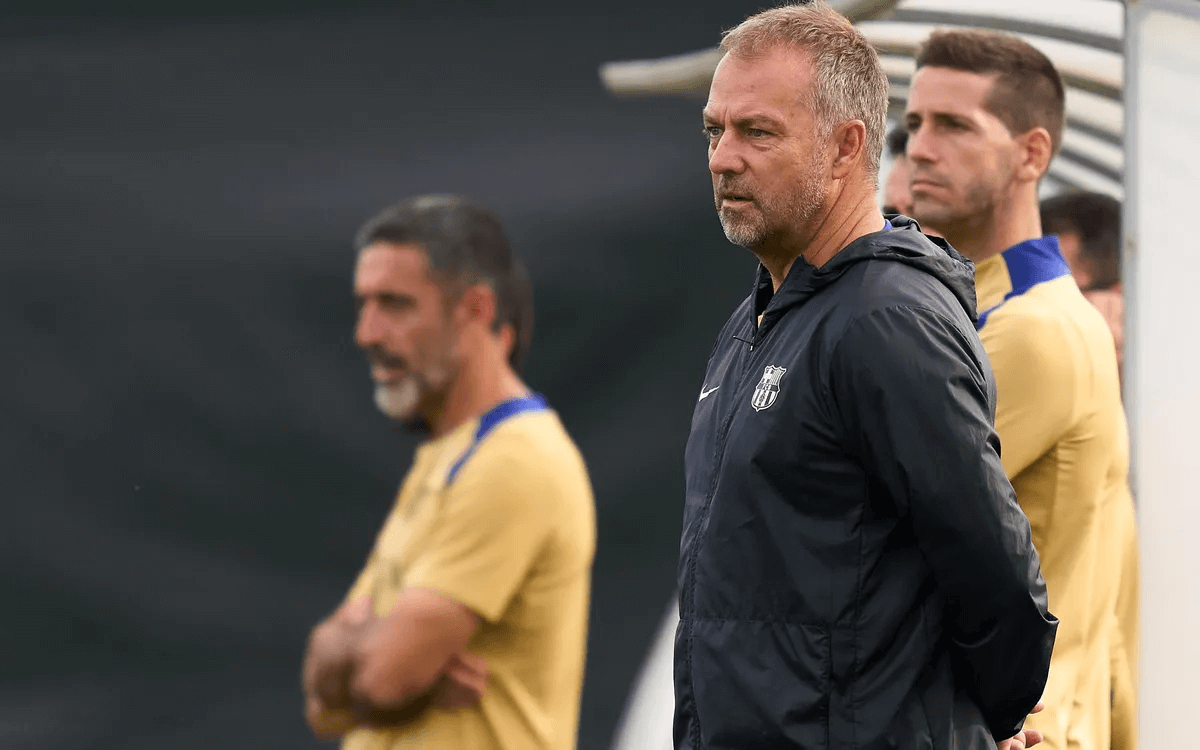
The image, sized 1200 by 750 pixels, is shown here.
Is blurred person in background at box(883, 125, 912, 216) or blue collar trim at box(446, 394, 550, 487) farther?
blurred person in background at box(883, 125, 912, 216)


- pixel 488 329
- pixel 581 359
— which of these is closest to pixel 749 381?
pixel 488 329

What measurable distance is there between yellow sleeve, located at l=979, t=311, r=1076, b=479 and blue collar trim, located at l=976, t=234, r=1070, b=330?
120 millimetres

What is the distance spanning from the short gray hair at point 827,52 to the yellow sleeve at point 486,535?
1364 mm

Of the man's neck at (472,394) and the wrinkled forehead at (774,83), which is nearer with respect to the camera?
the wrinkled forehead at (774,83)

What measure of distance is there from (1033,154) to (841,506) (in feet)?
4.13

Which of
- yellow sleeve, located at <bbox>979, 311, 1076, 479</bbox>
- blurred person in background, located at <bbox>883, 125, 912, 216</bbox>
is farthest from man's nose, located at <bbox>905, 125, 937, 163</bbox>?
blurred person in background, located at <bbox>883, 125, 912, 216</bbox>

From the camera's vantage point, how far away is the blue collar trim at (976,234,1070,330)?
230cm

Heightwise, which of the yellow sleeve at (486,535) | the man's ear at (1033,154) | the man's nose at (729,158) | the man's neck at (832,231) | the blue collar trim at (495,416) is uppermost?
the man's ear at (1033,154)

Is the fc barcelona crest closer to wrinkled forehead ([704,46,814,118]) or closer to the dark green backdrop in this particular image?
wrinkled forehead ([704,46,814,118])

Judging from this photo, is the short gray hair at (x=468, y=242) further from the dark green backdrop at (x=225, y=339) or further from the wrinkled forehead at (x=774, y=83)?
the wrinkled forehead at (x=774, y=83)

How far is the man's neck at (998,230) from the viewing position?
239 cm

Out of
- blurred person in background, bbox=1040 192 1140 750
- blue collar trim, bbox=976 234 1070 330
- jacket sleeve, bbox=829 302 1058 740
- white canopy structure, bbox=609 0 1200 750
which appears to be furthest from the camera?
blurred person in background, bbox=1040 192 1140 750

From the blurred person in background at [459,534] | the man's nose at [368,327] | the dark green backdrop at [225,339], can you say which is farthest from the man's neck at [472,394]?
the man's nose at [368,327]

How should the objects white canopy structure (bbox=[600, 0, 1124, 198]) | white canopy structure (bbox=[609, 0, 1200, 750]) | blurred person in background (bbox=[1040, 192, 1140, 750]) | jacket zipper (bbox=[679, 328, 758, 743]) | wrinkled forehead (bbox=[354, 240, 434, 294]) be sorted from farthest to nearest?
1. blurred person in background (bbox=[1040, 192, 1140, 750])
2. white canopy structure (bbox=[600, 0, 1124, 198])
3. wrinkled forehead (bbox=[354, 240, 434, 294])
4. white canopy structure (bbox=[609, 0, 1200, 750])
5. jacket zipper (bbox=[679, 328, 758, 743])
